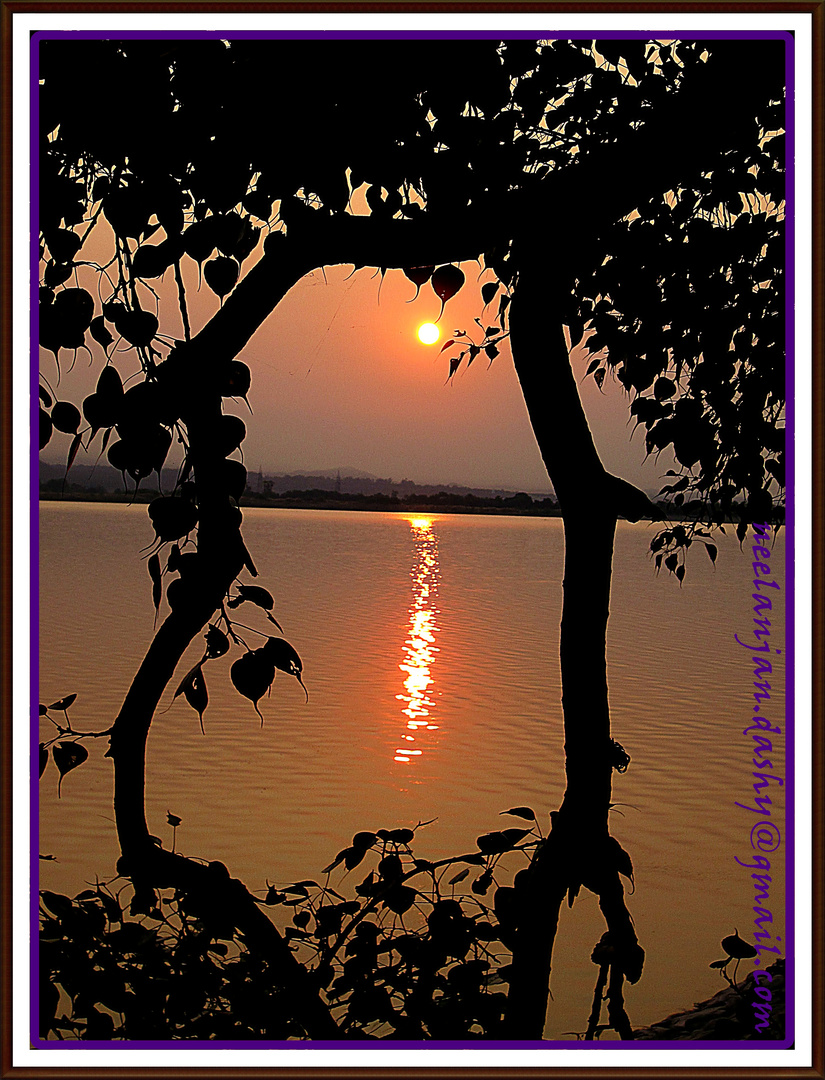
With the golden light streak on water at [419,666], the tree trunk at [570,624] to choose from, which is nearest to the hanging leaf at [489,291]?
the tree trunk at [570,624]

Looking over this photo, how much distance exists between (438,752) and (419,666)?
215 inches

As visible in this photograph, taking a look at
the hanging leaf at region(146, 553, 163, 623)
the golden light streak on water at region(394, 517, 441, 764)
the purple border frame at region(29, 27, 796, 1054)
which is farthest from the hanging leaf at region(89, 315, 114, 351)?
the golden light streak on water at region(394, 517, 441, 764)

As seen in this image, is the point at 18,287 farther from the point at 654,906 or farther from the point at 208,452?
the point at 654,906

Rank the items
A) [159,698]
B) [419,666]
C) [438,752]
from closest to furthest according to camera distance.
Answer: [159,698] < [438,752] < [419,666]

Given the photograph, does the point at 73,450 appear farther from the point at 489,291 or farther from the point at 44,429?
the point at 489,291

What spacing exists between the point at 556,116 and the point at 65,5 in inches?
47.3

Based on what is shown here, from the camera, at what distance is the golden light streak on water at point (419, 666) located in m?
10.3

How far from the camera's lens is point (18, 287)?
56.1 inches

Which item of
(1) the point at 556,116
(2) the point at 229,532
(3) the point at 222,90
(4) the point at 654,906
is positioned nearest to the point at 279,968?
(2) the point at 229,532

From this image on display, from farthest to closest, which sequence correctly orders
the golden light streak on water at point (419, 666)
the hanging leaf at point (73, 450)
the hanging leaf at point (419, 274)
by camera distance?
the golden light streak on water at point (419, 666), the hanging leaf at point (419, 274), the hanging leaf at point (73, 450)

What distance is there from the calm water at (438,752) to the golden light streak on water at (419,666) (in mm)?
66

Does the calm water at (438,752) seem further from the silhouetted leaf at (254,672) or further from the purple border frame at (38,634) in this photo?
the silhouetted leaf at (254,672)
